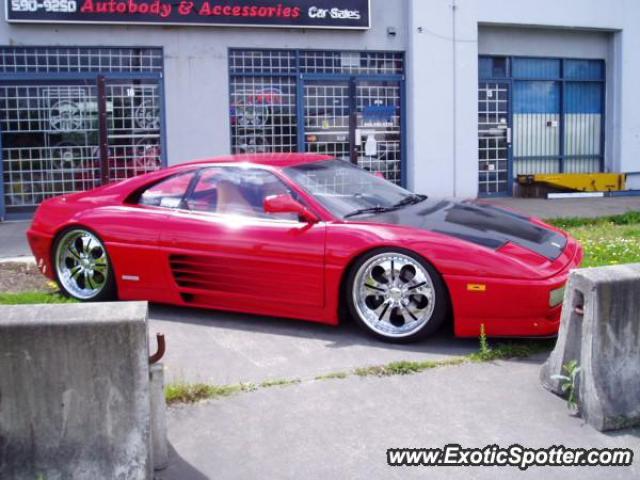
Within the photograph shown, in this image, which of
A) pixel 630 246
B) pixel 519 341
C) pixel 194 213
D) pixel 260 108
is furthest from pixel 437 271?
pixel 260 108

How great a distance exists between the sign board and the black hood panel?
7.70 m

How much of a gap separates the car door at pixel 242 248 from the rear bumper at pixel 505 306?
100cm

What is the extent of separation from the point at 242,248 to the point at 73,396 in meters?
2.60

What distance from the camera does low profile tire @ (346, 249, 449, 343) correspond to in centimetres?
515

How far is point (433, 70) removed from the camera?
46.3 ft

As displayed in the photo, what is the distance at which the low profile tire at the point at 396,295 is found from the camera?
515cm

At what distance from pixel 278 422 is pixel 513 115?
1276 cm

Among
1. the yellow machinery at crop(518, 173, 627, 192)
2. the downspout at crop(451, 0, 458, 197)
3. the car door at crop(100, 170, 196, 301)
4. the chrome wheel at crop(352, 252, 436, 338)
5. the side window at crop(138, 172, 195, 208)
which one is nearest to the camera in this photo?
the chrome wheel at crop(352, 252, 436, 338)

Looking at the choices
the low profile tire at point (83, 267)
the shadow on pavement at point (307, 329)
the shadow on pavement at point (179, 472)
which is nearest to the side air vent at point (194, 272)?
the shadow on pavement at point (307, 329)

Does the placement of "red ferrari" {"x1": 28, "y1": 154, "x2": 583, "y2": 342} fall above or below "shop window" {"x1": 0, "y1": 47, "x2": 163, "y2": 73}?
below

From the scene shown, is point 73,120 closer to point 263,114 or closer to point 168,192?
point 263,114

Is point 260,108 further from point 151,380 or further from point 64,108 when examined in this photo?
point 151,380

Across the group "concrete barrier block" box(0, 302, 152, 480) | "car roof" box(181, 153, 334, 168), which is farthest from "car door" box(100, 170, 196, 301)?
"concrete barrier block" box(0, 302, 152, 480)

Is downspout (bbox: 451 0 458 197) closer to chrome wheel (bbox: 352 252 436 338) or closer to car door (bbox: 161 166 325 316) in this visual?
car door (bbox: 161 166 325 316)
